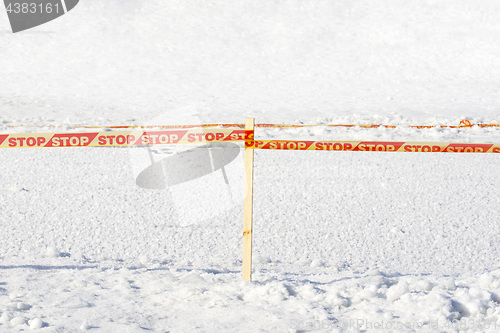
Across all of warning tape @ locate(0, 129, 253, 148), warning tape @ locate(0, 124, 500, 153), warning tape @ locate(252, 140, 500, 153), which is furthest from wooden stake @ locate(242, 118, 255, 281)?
warning tape @ locate(0, 129, 253, 148)

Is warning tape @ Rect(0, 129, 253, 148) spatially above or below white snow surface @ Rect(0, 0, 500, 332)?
above

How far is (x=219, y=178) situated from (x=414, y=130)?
266 inches

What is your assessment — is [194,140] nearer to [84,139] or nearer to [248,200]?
[84,139]

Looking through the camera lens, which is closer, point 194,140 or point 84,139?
point 84,139

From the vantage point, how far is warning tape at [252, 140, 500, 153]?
4.59m

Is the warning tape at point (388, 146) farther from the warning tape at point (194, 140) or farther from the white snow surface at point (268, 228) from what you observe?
the white snow surface at point (268, 228)

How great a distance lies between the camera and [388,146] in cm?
475

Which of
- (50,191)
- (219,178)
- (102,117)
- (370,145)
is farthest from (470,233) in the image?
(102,117)

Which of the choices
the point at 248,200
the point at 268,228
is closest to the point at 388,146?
the point at 248,200

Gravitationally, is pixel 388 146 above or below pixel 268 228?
above

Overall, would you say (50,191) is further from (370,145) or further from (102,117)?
(102,117)

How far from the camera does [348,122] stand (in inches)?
619

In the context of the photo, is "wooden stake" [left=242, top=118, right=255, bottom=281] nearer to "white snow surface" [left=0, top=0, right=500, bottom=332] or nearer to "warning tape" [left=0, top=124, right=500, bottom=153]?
"warning tape" [left=0, top=124, right=500, bottom=153]

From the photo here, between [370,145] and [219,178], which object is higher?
[370,145]
